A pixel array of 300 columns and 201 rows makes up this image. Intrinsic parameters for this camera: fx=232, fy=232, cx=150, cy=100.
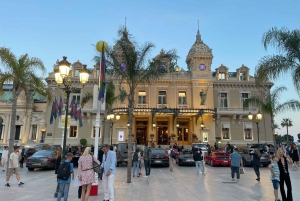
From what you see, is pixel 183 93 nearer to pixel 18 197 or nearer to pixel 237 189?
pixel 237 189

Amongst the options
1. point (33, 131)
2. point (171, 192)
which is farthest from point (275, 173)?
point (33, 131)

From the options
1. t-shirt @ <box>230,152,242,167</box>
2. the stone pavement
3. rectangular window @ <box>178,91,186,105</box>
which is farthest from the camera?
rectangular window @ <box>178,91,186,105</box>

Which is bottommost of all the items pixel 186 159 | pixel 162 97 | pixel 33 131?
pixel 186 159

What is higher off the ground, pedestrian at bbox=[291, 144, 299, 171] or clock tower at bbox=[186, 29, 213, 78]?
clock tower at bbox=[186, 29, 213, 78]

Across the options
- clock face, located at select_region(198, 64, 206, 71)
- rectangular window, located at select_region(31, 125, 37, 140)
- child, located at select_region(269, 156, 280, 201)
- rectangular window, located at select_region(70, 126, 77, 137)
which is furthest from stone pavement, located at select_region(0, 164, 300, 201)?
rectangular window, located at select_region(31, 125, 37, 140)

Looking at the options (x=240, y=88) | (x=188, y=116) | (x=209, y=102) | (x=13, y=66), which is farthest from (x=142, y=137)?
(x=13, y=66)

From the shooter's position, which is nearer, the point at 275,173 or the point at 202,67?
the point at 275,173

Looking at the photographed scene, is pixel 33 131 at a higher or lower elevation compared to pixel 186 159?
higher

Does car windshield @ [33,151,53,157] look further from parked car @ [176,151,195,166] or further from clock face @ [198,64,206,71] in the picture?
clock face @ [198,64,206,71]

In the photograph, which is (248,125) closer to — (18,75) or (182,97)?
(182,97)

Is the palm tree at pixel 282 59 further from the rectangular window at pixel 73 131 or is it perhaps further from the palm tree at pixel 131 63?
the rectangular window at pixel 73 131

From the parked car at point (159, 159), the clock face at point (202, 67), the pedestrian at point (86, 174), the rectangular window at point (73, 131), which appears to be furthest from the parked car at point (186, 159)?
the rectangular window at point (73, 131)

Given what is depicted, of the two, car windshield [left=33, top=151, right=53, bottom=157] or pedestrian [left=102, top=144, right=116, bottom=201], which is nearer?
pedestrian [left=102, top=144, right=116, bottom=201]

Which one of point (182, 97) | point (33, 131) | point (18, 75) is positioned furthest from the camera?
point (33, 131)
